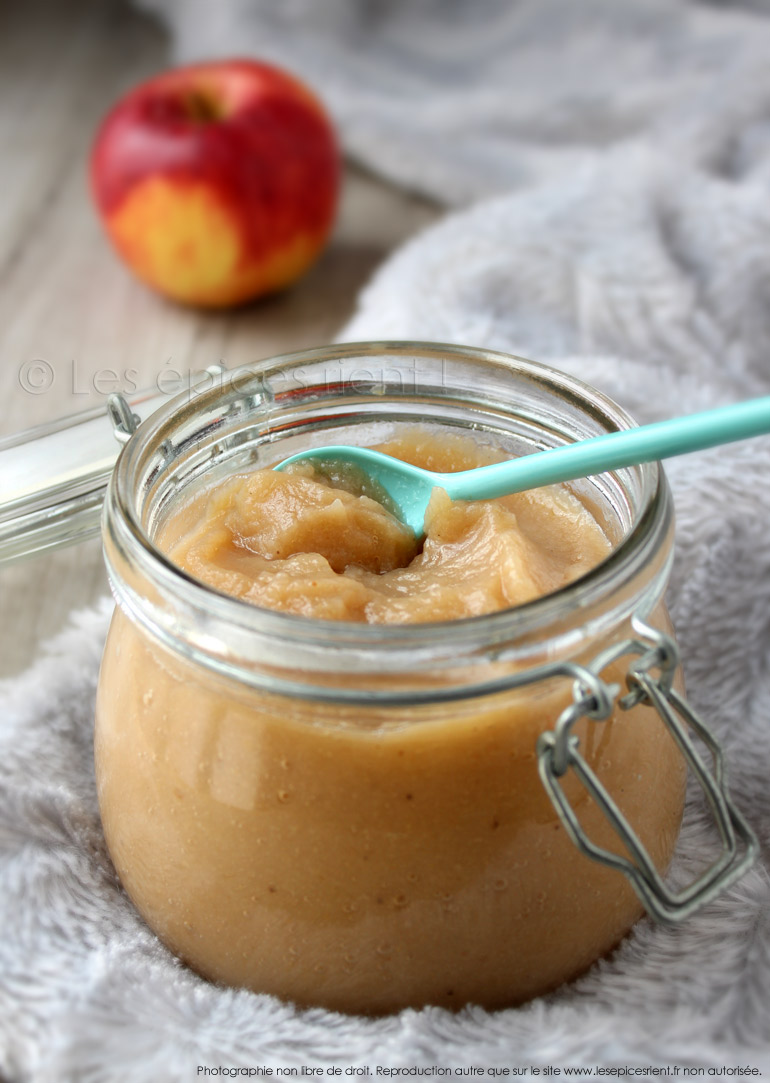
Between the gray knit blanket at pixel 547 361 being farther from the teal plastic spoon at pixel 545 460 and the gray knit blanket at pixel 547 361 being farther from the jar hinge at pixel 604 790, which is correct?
the teal plastic spoon at pixel 545 460

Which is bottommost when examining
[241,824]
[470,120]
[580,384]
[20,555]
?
[470,120]

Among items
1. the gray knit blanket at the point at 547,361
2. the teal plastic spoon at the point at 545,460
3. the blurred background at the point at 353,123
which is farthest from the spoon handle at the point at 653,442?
the blurred background at the point at 353,123

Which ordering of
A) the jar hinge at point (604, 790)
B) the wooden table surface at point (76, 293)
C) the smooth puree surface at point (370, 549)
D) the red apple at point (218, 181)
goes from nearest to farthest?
the jar hinge at point (604, 790) → the smooth puree surface at point (370, 549) → the wooden table surface at point (76, 293) → the red apple at point (218, 181)

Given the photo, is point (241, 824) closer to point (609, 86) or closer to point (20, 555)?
point (20, 555)

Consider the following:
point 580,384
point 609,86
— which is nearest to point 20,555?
point 580,384

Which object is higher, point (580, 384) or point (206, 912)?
point (580, 384)

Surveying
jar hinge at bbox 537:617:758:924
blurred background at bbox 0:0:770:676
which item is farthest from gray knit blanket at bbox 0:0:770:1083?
jar hinge at bbox 537:617:758:924
